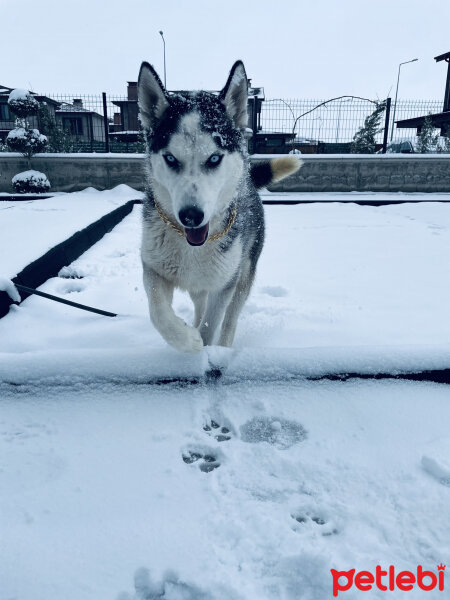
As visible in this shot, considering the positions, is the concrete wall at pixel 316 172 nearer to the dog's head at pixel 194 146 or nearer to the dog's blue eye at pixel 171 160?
the dog's head at pixel 194 146

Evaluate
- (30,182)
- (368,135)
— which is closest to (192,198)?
(30,182)

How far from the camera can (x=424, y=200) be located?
9.22m

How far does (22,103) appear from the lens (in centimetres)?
1011

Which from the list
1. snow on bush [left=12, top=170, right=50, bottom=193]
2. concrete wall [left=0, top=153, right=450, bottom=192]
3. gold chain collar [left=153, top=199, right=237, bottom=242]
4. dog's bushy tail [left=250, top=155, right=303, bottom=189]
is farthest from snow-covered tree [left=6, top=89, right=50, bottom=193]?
gold chain collar [left=153, top=199, right=237, bottom=242]

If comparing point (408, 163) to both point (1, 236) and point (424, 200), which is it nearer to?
point (424, 200)

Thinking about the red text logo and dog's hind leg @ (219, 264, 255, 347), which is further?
dog's hind leg @ (219, 264, 255, 347)

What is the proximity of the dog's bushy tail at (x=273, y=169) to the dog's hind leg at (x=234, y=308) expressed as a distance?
2.64 ft

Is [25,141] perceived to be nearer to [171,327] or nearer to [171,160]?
[171,160]

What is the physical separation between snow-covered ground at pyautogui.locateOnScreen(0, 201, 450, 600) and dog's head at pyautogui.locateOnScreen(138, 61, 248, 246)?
700 mm

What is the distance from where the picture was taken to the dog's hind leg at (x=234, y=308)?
256cm

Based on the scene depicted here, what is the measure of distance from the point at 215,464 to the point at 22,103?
449 inches

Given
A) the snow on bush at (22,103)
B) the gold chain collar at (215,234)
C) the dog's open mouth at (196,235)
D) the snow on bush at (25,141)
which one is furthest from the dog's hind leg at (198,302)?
the snow on bush at (22,103)

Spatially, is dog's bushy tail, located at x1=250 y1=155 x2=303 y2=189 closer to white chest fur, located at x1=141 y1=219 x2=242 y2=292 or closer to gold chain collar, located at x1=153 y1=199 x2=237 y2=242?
gold chain collar, located at x1=153 y1=199 x2=237 y2=242

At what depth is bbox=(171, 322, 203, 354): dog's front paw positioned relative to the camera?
75.0 inches
